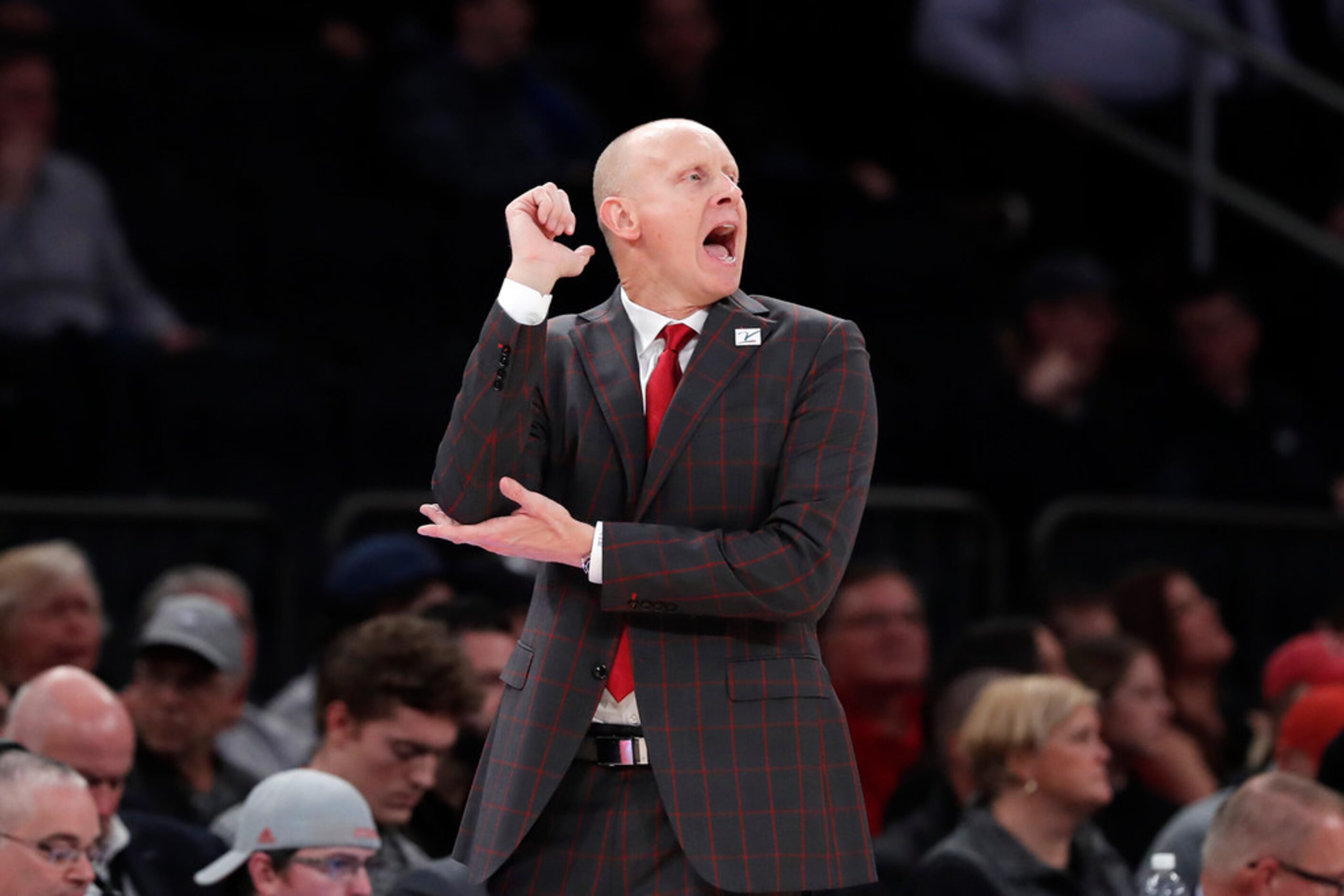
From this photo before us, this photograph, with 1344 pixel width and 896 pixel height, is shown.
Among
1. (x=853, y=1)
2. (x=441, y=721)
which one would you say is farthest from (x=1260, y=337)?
(x=441, y=721)

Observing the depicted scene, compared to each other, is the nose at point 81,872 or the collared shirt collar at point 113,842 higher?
the collared shirt collar at point 113,842

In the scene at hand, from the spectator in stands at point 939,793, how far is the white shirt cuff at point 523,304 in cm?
285

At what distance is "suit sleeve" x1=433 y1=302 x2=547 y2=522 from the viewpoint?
2742 millimetres

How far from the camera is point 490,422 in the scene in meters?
2.74

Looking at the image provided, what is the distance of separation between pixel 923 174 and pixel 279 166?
2780 mm

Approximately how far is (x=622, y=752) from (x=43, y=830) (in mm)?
1800

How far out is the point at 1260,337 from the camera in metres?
8.95

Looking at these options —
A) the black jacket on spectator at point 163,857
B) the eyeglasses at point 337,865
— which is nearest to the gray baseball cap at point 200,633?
the black jacket on spectator at point 163,857

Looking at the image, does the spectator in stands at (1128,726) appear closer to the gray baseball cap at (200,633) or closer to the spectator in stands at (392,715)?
the spectator in stands at (392,715)

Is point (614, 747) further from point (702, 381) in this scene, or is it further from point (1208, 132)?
point (1208, 132)

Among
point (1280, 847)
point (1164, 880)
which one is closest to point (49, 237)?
point (1164, 880)

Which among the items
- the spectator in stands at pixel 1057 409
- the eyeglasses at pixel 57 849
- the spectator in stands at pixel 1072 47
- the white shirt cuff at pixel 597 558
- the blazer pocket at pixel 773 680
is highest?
the spectator in stands at pixel 1072 47

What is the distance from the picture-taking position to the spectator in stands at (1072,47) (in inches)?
353

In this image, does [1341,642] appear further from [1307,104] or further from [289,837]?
[289,837]
